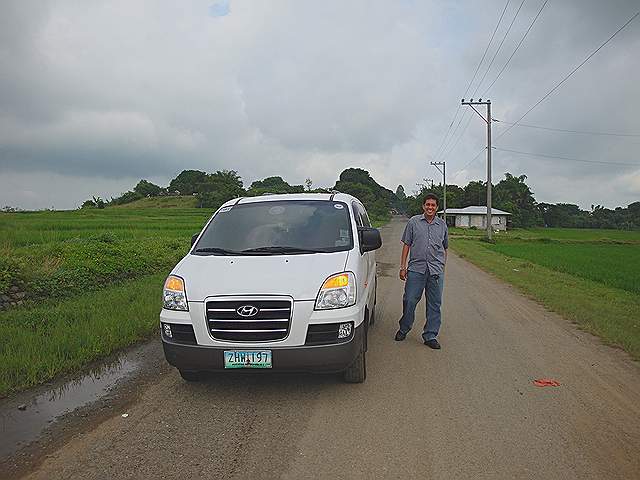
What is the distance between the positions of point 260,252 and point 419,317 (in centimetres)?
398

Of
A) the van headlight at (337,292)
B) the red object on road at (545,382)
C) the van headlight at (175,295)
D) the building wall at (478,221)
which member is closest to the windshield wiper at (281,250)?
the van headlight at (337,292)

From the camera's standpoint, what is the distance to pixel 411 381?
522 centimetres

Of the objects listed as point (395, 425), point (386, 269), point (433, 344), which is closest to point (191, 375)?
point (395, 425)

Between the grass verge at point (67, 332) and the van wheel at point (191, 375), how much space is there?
1406 millimetres

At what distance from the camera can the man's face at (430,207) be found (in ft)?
21.6

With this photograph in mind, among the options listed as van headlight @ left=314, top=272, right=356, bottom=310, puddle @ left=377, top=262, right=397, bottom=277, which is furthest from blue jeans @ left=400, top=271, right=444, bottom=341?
puddle @ left=377, top=262, right=397, bottom=277

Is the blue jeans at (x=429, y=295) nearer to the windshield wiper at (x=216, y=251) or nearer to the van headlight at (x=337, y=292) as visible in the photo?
the van headlight at (x=337, y=292)

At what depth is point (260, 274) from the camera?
4.77 meters

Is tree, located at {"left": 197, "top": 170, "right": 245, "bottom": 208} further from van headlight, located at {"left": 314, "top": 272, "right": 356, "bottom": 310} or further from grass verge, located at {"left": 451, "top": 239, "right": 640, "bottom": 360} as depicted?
van headlight, located at {"left": 314, "top": 272, "right": 356, "bottom": 310}

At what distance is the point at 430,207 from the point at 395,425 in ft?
10.4

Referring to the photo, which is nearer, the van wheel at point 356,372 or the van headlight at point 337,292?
the van headlight at point 337,292

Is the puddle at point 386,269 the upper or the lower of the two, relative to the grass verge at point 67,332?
lower

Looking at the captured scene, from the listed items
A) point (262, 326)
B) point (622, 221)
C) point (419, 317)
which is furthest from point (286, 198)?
point (622, 221)

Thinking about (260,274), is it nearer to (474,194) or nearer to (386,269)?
(386,269)
